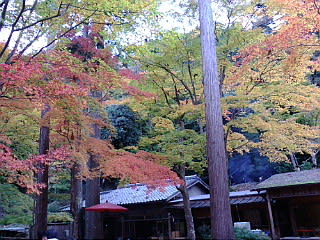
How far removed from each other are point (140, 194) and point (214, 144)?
41.7 feet

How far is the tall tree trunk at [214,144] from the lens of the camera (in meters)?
6.37

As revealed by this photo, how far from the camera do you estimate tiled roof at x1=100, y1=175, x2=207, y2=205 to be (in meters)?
17.0

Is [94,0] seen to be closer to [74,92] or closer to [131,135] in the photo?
[74,92]

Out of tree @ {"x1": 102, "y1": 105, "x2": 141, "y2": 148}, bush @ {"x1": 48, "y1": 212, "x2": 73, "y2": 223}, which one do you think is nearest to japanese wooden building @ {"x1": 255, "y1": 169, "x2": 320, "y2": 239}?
bush @ {"x1": 48, "y1": 212, "x2": 73, "y2": 223}

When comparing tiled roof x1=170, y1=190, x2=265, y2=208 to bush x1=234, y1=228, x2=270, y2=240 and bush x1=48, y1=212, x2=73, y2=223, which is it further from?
bush x1=48, y1=212, x2=73, y2=223

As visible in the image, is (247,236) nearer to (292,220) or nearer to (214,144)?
(292,220)

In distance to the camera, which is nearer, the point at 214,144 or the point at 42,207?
the point at 214,144

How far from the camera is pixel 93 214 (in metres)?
12.0

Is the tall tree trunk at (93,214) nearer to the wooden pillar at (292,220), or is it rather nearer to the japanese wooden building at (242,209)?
the japanese wooden building at (242,209)

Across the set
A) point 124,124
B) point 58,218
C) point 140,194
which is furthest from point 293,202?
point 124,124

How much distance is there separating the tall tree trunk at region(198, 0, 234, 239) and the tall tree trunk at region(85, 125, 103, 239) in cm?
576

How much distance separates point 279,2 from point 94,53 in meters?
6.68

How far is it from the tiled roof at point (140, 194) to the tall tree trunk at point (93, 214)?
4039 mm

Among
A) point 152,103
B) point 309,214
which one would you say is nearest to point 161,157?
point 152,103
